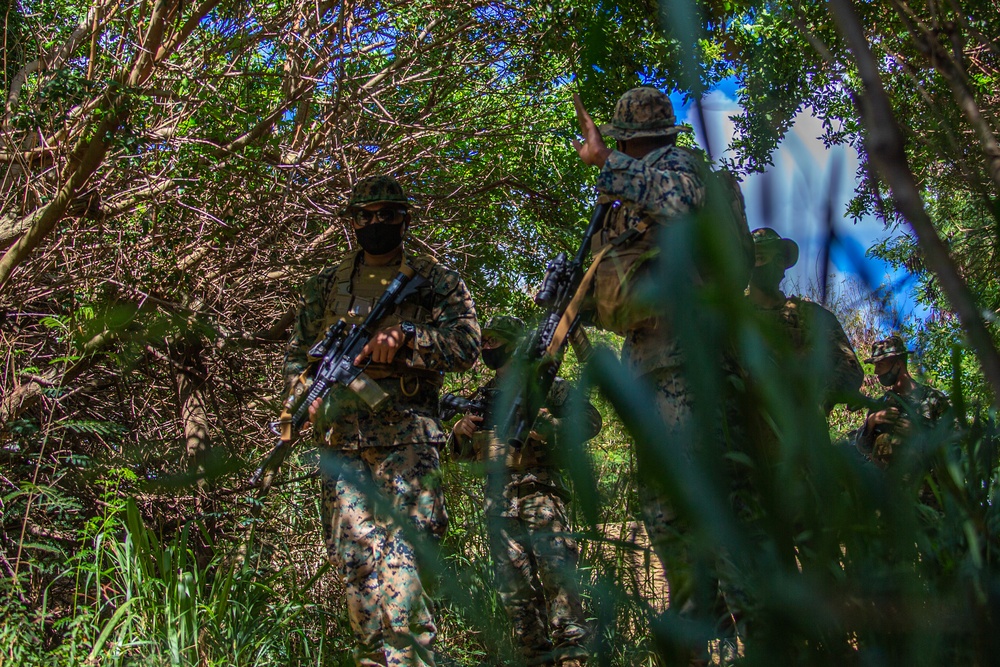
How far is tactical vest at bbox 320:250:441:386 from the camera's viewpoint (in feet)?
12.5

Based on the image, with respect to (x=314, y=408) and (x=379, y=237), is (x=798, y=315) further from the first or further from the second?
(x=379, y=237)

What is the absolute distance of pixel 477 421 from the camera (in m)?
4.77

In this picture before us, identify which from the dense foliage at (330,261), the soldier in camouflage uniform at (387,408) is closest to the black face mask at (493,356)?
the dense foliage at (330,261)

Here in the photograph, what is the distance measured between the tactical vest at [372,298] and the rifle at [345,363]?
0.04 m

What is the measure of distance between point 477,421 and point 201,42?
2.29 meters

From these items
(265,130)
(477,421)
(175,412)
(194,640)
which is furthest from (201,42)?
(194,640)

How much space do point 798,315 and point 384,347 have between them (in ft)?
9.76

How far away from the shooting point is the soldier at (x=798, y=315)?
0.62 m

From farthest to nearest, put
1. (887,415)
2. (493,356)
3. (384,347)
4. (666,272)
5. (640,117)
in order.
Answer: (493,356)
(384,347)
(640,117)
(887,415)
(666,272)

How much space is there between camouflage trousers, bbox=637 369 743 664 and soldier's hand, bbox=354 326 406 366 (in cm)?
285

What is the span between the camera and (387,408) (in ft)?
12.1

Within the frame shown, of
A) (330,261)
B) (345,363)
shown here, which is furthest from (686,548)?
(330,261)

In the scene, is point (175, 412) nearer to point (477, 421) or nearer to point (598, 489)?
point (477, 421)

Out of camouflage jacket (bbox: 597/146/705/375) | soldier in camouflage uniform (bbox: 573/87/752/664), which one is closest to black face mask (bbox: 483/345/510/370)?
soldier in camouflage uniform (bbox: 573/87/752/664)
